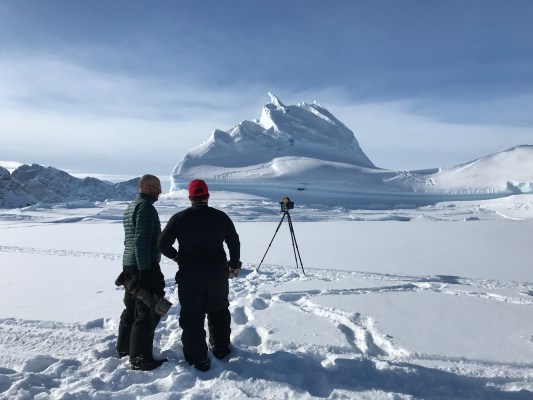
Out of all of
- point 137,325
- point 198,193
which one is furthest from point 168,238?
point 137,325

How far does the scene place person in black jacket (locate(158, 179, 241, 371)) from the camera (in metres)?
3.50

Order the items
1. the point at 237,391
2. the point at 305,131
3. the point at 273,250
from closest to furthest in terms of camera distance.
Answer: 1. the point at 237,391
2. the point at 273,250
3. the point at 305,131

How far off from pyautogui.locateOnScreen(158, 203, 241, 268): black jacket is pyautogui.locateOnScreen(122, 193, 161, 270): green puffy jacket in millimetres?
118

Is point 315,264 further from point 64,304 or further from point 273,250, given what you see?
point 64,304

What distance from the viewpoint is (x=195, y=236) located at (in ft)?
11.6

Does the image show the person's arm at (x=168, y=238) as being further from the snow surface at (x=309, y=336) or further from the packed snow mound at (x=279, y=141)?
the packed snow mound at (x=279, y=141)

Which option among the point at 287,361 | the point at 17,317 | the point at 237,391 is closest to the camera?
the point at 237,391

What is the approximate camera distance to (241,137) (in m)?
74.6

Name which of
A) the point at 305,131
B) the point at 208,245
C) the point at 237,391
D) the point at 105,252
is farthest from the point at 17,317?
the point at 305,131

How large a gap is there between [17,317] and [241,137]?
232 ft

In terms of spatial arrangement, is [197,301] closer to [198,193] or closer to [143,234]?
[143,234]

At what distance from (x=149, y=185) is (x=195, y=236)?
2.13 ft

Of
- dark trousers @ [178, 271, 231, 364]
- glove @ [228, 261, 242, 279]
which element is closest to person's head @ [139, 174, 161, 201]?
dark trousers @ [178, 271, 231, 364]

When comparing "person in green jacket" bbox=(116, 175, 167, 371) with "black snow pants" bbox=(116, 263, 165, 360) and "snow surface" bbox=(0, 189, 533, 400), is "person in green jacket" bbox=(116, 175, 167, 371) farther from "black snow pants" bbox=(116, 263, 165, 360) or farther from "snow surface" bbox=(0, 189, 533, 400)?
"snow surface" bbox=(0, 189, 533, 400)
